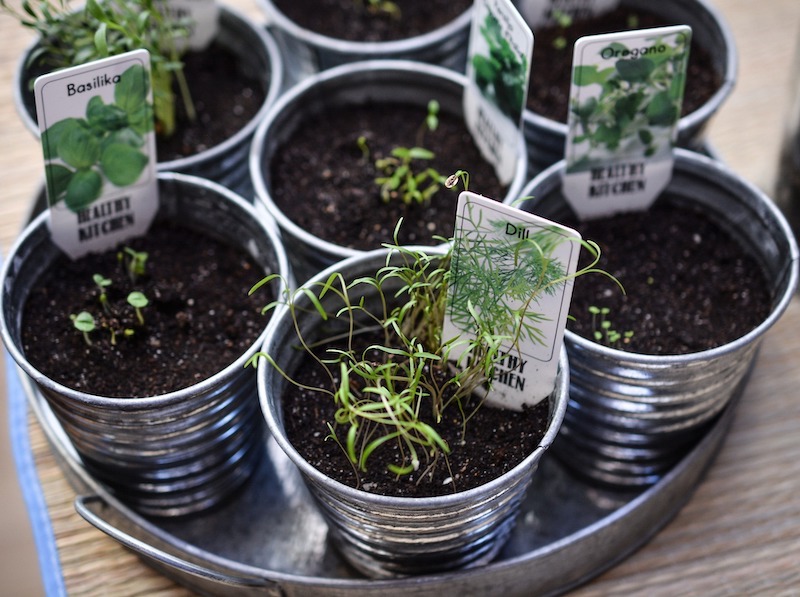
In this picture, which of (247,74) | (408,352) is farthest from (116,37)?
(408,352)

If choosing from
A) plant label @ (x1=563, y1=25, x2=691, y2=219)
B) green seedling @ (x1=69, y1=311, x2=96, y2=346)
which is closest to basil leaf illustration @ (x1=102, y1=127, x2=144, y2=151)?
green seedling @ (x1=69, y1=311, x2=96, y2=346)

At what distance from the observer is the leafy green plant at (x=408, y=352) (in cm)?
94

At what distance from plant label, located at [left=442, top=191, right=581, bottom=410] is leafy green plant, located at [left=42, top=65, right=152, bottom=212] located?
476 millimetres

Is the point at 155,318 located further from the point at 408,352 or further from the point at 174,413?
the point at 408,352

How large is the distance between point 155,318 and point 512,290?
0.51 metres

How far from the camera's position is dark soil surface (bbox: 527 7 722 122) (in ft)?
4.93

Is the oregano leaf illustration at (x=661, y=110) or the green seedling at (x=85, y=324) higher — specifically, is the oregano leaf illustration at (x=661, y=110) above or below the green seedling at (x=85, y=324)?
above

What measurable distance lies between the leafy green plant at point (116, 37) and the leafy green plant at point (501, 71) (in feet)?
1.39

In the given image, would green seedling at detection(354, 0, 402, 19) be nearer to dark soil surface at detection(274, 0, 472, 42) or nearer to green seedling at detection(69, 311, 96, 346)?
dark soil surface at detection(274, 0, 472, 42)

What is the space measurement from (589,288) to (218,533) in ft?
1.91

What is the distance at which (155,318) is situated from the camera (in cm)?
121

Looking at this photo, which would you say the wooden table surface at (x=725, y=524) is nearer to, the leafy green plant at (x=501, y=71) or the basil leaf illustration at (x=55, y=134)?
the basil leaf illustration at (x=55, y=134)

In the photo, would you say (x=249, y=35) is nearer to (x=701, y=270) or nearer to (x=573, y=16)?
(x=573, y=16)

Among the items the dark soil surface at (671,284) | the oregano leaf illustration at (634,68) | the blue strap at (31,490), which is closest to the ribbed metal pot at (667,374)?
the dark soil surface at (671,284)
